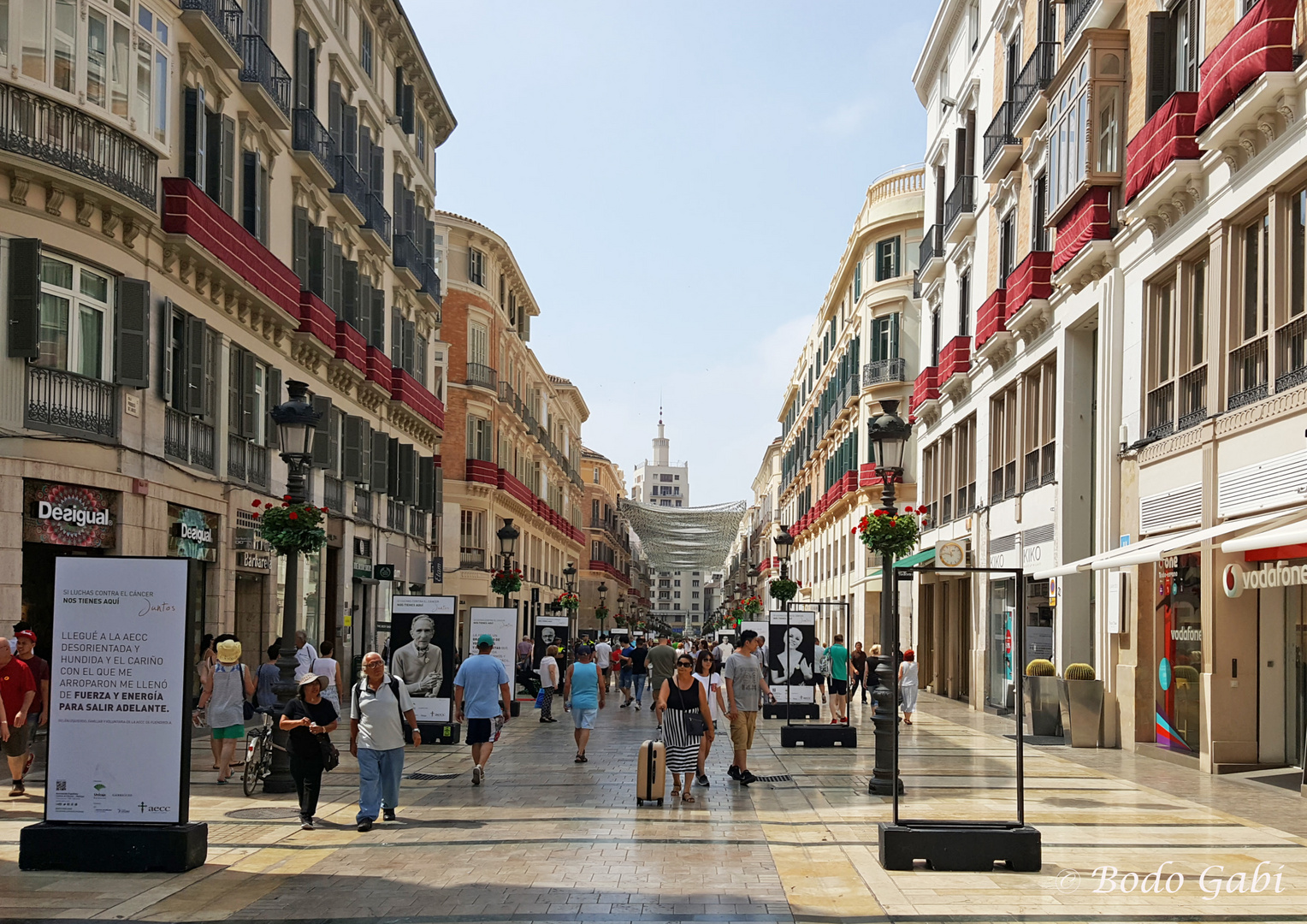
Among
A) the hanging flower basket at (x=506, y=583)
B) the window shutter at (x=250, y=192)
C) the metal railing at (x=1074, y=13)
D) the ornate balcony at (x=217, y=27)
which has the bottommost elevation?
the hanging flower basket at (x=506, y=583)

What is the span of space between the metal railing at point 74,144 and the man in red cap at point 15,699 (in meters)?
7.02

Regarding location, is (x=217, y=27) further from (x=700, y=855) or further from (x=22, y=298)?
(x=700, y=855)

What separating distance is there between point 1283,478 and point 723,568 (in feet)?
575

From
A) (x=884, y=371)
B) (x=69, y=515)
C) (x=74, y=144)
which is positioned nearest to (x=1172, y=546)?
(x=69, y=515)

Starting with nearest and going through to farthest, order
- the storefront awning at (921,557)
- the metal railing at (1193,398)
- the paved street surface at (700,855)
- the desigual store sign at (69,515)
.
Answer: the paved street surface at (700,855), the desigual store sign at (69,515), the metal railing at (1193,398), the storefront awning at (921,557)

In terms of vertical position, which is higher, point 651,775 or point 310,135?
point 310,135

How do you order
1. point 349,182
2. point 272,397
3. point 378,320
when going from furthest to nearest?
1. point 378,320
2. point 349,182
3. point 272,397

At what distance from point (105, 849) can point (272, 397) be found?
19.0 metres

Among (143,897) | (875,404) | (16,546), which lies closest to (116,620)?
(143,897)

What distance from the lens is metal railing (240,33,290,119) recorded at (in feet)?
83.9

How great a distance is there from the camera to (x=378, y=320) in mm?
36719

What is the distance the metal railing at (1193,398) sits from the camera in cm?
1833

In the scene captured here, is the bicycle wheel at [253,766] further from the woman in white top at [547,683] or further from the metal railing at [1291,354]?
the woman in white top at [547,683]

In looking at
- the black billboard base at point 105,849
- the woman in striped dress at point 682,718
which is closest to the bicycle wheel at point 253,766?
the woman in striped dress at point 682,718
